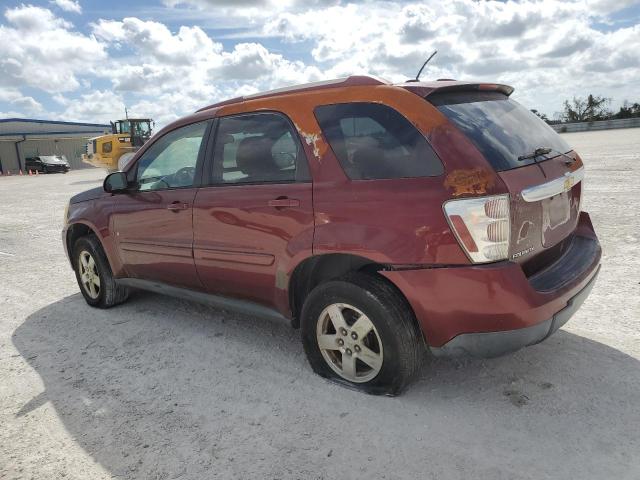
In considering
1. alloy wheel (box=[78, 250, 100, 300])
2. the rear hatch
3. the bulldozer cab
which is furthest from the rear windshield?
the bulldozer cab

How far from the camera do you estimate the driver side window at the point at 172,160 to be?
3.92 meters

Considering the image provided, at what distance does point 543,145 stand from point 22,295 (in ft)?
17.1

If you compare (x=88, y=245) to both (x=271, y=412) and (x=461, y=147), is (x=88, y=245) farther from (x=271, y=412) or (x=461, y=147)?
(x=461, y=147)

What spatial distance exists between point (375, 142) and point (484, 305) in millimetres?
1029

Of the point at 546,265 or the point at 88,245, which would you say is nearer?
the point at 546,265

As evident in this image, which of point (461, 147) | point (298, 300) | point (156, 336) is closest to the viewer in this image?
point (461, 147)

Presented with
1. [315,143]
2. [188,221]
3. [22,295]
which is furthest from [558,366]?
[22,295]

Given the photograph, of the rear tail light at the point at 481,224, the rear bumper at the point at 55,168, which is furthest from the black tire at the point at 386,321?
the rear bumper at the point at 55,168

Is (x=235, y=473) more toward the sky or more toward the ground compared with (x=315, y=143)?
more toward the ground

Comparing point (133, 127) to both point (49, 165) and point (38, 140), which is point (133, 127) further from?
point (38, 140)

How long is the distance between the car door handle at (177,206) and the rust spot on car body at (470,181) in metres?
2.01

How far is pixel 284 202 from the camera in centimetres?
319

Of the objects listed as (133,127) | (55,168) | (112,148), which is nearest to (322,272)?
(112,148)

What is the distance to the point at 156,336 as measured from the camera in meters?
4.21
